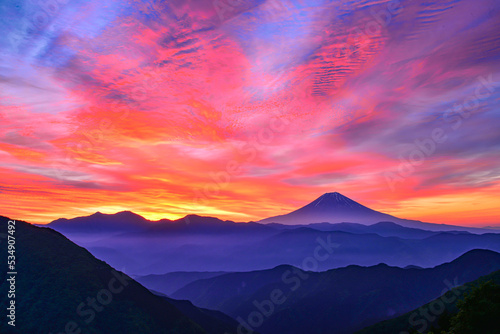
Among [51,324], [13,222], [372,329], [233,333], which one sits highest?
[13,222]

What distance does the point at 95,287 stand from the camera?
440 feet

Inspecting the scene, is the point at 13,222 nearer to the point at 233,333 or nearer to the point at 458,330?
the point at 233,333

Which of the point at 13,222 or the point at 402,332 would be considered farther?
the point at 13,222

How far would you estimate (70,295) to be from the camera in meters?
124

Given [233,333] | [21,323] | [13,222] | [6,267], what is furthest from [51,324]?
[233,333]

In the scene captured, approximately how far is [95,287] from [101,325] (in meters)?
20.7

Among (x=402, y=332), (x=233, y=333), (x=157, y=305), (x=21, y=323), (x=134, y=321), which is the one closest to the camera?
(x=21, y=323)

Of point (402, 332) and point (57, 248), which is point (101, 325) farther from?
point (402, 332)

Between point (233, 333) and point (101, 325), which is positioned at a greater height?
point (101, 325)

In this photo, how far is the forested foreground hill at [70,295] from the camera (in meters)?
113

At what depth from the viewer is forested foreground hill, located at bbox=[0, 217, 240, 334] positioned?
11262 cm

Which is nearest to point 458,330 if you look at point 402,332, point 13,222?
point 402,332

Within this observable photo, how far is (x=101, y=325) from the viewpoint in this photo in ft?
389

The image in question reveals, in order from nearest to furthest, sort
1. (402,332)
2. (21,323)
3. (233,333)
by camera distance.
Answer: (21,323), (402,332), (233,333)
